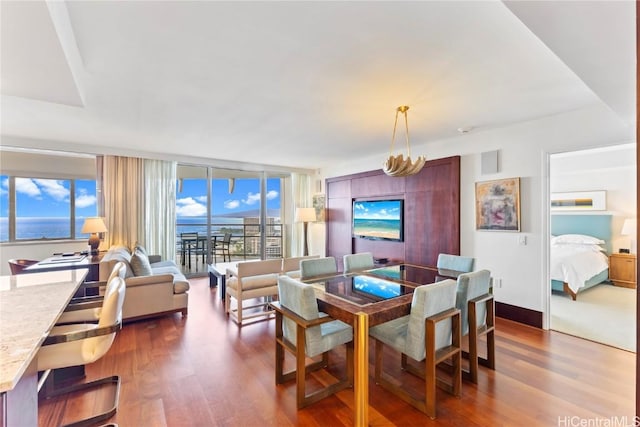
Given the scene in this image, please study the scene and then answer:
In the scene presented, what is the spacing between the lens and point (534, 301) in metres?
3.37

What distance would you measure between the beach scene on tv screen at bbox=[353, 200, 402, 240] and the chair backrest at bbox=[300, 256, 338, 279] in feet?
7.38

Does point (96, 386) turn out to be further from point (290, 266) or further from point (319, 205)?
point (319, 205)

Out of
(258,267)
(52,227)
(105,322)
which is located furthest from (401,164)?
(52,227)

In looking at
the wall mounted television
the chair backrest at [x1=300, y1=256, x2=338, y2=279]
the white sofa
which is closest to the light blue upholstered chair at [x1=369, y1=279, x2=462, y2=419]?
the chair backrest at [x1=300, y1=256, x2=338, y2=279]

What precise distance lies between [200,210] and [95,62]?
418cm

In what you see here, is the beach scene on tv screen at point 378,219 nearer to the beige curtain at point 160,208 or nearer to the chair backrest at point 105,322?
the beige curtain at point 160,208

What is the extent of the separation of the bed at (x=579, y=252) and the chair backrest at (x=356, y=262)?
2.90 metres

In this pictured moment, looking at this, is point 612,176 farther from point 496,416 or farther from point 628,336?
point 496,416

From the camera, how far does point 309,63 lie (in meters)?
2.14

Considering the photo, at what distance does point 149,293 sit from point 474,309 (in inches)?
140

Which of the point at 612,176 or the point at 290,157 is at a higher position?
the point at 290,157

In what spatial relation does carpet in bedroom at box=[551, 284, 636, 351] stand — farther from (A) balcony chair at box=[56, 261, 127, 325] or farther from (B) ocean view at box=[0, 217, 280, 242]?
(B) ocean view at box=[0, 217, 280, 242]

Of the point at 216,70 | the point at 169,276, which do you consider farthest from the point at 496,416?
the point at 169,276

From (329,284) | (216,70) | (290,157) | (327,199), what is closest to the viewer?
(216,70)
